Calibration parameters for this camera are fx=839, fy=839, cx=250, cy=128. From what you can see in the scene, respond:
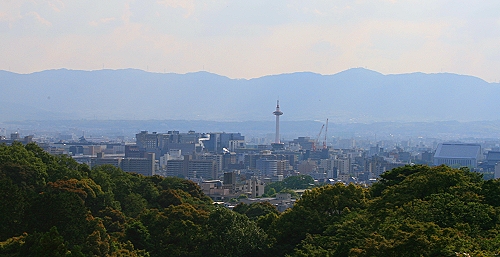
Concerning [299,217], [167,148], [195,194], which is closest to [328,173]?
[167,148]

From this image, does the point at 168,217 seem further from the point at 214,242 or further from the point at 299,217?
the point at 299,217

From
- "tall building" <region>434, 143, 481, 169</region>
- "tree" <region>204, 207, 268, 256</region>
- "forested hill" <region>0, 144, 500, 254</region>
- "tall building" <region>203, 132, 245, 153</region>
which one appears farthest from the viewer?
"tall building" <region>203, 132, 245, 153</region>

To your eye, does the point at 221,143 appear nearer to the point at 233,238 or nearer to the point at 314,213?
the point at 314,213

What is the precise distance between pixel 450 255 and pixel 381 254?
1.24 meters

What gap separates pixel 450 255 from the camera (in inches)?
415

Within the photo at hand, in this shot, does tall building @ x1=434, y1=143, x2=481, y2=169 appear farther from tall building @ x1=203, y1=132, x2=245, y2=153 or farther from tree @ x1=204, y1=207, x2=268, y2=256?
tree @ x1=204, y1=207, x2=268, y2=256

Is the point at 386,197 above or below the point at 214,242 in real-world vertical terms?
above

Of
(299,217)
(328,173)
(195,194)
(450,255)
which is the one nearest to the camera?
(450,255)

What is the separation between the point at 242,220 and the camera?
19.9 metres

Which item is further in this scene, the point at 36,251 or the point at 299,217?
the point at 299,217

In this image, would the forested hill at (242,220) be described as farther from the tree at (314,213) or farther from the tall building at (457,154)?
the tall building at (457,154)

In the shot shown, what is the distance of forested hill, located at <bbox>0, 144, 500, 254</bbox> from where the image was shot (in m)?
12.8

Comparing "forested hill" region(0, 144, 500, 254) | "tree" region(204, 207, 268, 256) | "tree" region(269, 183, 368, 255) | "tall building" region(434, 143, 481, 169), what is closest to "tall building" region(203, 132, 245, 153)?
"tall building" region(434, 143, 481, 169)

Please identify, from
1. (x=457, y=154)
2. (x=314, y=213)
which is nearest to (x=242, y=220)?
(x=314, y=213)
